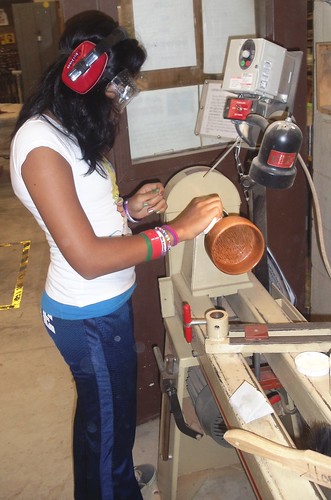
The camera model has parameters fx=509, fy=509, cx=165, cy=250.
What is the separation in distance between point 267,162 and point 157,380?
1244 millimetres

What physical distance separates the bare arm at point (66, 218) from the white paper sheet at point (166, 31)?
821 millimetres

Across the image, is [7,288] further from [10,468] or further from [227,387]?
[227,387]

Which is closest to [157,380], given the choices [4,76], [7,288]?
[7,288]

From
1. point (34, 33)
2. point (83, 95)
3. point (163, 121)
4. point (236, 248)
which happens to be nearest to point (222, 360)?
point (236, 248)

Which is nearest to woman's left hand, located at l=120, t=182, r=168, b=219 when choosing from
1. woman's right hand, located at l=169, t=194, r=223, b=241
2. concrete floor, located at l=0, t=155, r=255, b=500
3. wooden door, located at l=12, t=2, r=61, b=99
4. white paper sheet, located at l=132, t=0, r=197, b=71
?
woman's right hand, located at l=169, t=194, r=223, b=241

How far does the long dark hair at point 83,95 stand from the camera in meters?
1.10

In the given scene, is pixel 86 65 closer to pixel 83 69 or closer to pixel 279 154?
pixel 83 69

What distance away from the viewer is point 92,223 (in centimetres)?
119

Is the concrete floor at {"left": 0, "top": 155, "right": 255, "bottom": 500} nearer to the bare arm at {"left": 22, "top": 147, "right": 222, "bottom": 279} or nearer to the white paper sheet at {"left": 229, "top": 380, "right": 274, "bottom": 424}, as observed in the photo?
the white paper sheet at {"left": 229, "top": 380, "right": 274, "bottom": 424}

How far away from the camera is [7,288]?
342 centimetres

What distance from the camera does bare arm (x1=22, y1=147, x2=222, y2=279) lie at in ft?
3.27

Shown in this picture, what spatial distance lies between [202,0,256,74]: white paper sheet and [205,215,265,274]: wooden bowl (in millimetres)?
844

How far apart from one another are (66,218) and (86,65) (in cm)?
31

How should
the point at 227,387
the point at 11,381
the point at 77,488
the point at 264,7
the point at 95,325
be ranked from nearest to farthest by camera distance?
the point at 227,387, the point at 95,325, the point at 77,488, the point at 264,7, the point at 11,381
